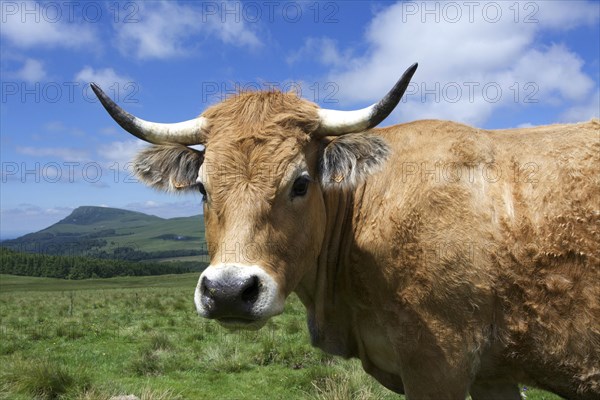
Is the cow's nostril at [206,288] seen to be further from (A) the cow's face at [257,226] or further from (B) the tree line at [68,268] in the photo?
(B) the tree line at [68,268]

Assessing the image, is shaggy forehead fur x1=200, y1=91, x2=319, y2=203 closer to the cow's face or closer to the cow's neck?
the cow's face

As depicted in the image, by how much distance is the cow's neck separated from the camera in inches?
196

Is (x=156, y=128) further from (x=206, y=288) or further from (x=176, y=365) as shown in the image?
(x=176, y=365)

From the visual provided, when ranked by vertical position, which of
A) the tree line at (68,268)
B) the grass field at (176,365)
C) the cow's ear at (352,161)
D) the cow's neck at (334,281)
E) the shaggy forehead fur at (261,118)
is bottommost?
the tree line at (68,268)

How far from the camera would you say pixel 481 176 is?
462 centimetres

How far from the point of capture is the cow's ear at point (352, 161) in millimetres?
4582

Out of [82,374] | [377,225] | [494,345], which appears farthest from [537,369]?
[82,374]

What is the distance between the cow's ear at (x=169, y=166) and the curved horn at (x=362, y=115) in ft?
4.32

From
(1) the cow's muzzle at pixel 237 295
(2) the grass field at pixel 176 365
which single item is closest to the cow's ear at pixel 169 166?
(1) the cow's muzzle at pixel 237 295

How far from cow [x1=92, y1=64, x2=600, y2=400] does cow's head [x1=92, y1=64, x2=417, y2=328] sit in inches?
0.6

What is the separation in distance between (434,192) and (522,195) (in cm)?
79

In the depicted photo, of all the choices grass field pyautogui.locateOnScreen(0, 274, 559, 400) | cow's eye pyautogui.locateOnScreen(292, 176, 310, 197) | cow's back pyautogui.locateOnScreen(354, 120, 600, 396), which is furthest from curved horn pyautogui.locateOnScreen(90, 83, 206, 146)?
grass field pyautogui.locateOnScreen(0, 274, 559, 400)

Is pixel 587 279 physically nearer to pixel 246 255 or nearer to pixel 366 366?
pixel 366 366

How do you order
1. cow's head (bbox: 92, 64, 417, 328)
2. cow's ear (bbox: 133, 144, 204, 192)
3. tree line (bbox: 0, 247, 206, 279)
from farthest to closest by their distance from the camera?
tree line (bbox: 0, 247, 206, 279), cow's ear (bbox: 133, 144, 204, 192), cow's head (bbox: 92, 64, 417, 328)
